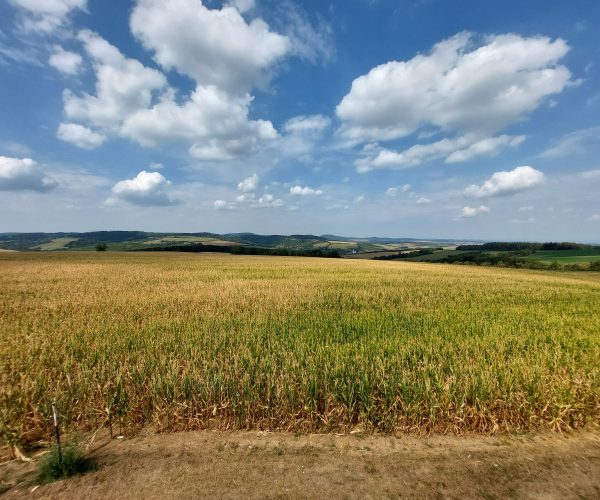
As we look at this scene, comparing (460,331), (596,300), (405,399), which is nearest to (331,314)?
(460,331)

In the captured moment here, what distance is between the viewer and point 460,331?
32.8ft

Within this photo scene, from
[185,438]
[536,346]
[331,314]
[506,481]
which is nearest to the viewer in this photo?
[506,481]

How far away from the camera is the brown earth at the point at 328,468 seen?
149 inches

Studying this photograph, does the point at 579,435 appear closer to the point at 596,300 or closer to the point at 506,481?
the point at 506,481

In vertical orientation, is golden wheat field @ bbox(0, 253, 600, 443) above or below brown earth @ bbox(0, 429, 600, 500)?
above

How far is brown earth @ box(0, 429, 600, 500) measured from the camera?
3.78 metres

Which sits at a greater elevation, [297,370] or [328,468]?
[297,370]

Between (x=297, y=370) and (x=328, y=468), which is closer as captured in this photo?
(x=328, y=468)

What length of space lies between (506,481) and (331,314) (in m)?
8.37

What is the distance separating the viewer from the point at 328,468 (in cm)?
420

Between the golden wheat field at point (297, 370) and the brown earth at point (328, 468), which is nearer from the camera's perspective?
the brown earth at point (328, 468)

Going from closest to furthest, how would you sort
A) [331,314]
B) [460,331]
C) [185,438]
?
[185,438] → [460,331] → [331,314]

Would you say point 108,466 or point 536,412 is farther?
point 536,412

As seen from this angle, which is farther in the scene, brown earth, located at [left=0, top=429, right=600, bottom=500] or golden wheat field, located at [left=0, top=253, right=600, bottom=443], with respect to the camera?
golden wheat field, located at [left=0, top=253, right=600, bottom=443]
